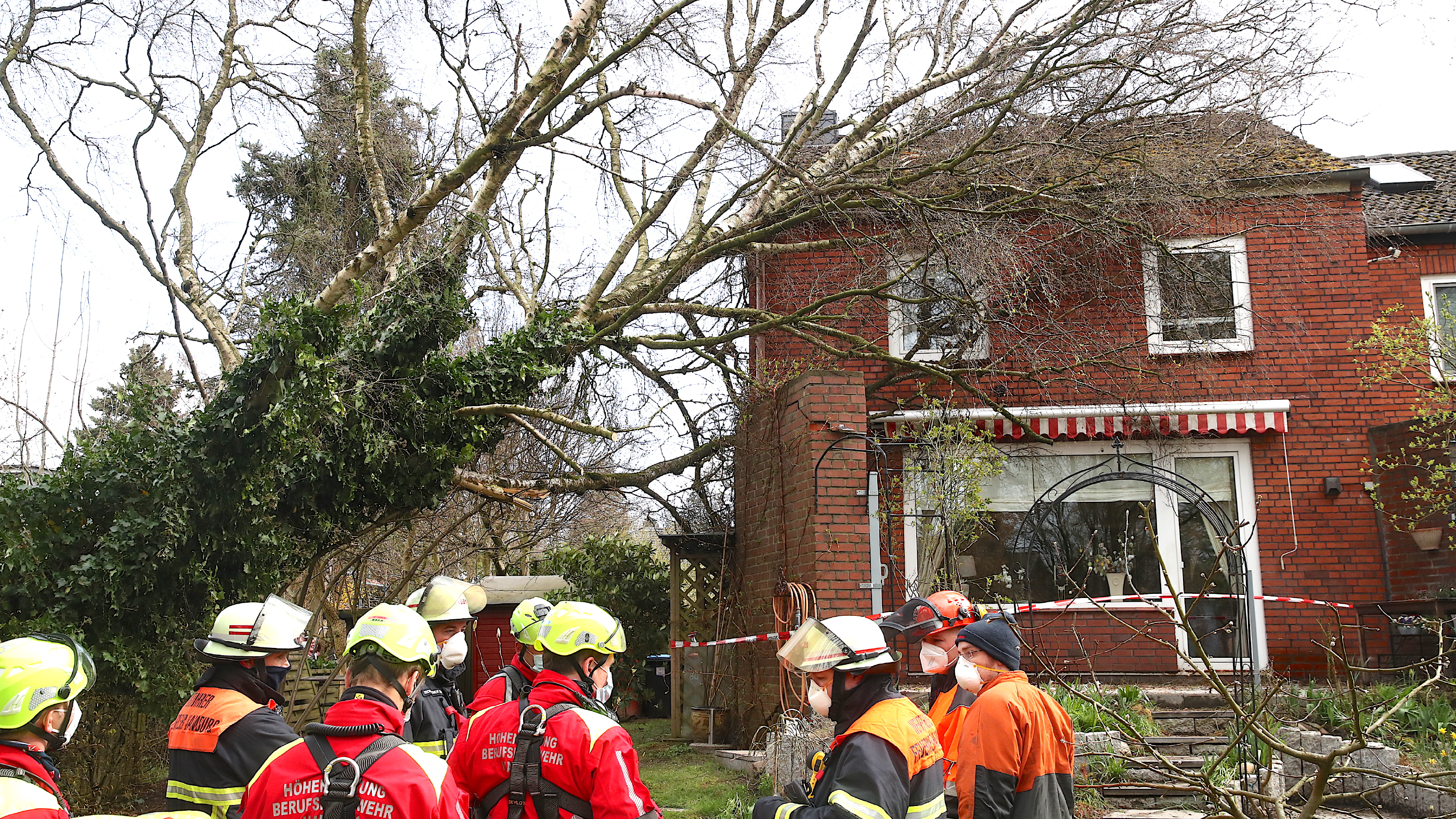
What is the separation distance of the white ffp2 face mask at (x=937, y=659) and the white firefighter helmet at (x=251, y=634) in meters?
2.88

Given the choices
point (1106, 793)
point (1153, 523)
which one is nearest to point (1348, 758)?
point (1106, 793)

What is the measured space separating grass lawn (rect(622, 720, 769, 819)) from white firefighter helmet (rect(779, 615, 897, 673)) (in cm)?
402

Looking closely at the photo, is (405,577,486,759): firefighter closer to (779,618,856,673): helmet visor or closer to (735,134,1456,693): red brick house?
(779,618,856,673): helmet visor

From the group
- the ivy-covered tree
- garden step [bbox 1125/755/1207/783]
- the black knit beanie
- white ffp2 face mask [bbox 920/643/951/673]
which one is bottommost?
garden step [bbox 1125/755/1207/783]

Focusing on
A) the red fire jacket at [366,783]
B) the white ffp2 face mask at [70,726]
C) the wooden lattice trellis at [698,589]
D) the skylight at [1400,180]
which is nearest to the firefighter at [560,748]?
the red fire jacket at [366,783]

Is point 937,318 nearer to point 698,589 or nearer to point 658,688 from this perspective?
point 698,589

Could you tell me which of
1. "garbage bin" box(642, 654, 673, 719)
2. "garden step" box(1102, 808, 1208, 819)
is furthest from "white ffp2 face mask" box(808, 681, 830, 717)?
"garbage bin" box(642, 654, 673, 719)

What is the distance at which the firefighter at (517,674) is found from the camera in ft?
15.6

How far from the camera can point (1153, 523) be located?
39.9 feet

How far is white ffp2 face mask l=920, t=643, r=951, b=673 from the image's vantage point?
5.00 meters

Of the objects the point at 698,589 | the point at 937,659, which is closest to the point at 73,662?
the point at 937,659

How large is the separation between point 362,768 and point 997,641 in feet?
8.71

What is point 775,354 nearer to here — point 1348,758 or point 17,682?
point 1348,758

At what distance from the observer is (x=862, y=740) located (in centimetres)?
316
